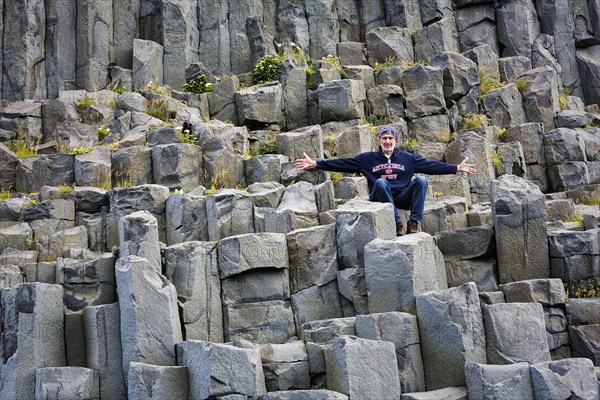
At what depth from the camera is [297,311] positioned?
57.0ft

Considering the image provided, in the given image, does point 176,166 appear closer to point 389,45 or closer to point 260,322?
point 260,322

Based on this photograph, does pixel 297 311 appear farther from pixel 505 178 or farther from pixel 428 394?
pixel 505 178

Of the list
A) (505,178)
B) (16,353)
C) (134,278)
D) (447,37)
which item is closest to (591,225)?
(505,178)

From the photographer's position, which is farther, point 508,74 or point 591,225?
point 508,74

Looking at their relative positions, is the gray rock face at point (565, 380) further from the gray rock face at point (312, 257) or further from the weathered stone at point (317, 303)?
the gray rock face at point (312, 257)

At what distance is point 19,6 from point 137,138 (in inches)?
369

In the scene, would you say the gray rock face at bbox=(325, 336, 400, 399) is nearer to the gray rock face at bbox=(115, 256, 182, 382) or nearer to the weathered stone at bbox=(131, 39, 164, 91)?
the gray rock face at bbox=(115, 256, 182, 382)

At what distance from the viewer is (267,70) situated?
2816cm

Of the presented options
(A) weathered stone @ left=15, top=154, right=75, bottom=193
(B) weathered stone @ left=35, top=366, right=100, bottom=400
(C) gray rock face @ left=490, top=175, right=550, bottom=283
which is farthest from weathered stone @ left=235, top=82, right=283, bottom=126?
(B) weathered stone @ left=35, top=366, right=100, bottom=400

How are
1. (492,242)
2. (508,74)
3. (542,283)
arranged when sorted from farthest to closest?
(508,74) → (492,242) → (542,283)

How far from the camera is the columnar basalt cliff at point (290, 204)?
1525cm

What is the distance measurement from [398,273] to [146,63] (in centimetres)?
1656

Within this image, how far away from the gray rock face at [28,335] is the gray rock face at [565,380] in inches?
325

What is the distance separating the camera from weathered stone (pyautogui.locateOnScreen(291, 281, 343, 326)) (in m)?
17.3
